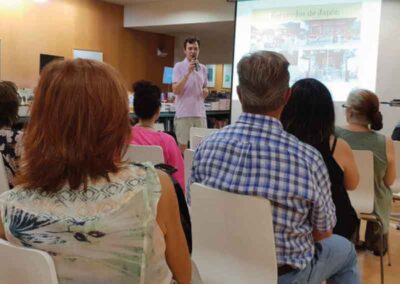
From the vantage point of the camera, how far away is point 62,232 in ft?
3.07

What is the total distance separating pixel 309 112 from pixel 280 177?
60cm

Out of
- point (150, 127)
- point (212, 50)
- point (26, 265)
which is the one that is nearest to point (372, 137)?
point (150, 127)

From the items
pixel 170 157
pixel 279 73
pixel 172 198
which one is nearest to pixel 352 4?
pixel 170 157

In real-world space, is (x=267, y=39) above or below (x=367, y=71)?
above

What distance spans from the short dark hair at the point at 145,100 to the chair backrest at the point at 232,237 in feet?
3.80

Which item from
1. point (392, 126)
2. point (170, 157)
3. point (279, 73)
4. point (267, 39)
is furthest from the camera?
point (267, 39)

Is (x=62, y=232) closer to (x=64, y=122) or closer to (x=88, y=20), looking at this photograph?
(x=64, y=122)

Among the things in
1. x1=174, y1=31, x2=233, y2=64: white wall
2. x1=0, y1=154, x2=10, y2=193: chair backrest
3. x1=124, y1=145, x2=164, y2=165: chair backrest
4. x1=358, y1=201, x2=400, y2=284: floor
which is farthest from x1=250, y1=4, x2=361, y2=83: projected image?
x1=0, y1=154, x2=10, y2=193: chair backrest

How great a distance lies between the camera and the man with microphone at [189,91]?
4.72 meters

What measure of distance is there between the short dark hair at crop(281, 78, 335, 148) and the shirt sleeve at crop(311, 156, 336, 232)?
456mm

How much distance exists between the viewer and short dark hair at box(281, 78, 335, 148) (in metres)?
1.84

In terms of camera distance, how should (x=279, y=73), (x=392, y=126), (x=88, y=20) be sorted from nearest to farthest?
1. (x=279, y=73)
2. (x=392, y=126)
3. (x=88, y=20)

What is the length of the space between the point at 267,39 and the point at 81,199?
5296 mm

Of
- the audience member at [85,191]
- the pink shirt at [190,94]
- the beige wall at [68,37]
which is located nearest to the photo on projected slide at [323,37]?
the pink shirt at [190,94]
